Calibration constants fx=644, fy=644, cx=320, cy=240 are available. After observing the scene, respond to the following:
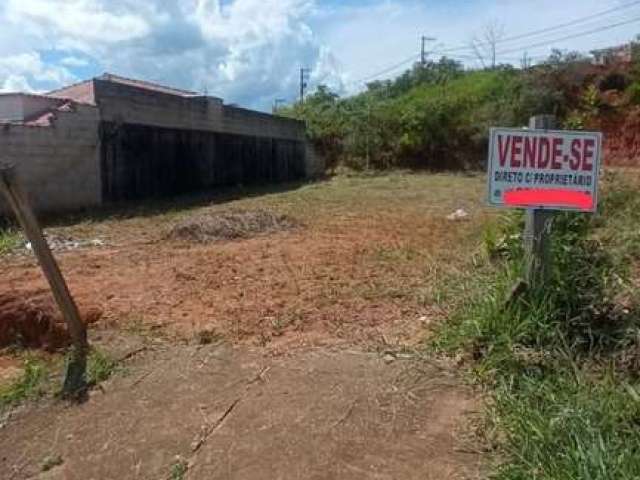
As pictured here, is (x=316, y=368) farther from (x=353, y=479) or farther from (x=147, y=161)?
(x=147, y=161)

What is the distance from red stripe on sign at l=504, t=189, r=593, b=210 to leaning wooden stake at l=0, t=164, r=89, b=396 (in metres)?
2.31

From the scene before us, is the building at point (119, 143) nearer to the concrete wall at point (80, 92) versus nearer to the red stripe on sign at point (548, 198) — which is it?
the concrete wall at point (80, 92)

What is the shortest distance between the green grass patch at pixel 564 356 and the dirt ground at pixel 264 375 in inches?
7.4

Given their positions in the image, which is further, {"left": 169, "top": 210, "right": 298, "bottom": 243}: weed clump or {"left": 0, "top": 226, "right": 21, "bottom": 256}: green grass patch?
{"left": 169, "top": 210, "right": 298, "bottom": 243}: weed clump

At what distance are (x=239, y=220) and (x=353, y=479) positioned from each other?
6.25 meters

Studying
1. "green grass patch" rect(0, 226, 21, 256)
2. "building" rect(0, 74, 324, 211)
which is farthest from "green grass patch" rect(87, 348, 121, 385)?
"building" rect(0, 74, 324, 211)

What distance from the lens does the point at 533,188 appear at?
3.08 metres

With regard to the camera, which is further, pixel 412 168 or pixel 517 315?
pixel 412 168

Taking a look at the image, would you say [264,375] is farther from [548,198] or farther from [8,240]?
[8,240]

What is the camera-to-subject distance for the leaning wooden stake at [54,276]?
328 cm

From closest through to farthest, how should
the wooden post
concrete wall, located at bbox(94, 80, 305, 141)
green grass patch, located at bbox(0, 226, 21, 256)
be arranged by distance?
1. the wooden post
2. green grass patch, located at bbox(0, 226, 21, 256)
3. concrete wall, located at bbox(94, 80, 305, 141)

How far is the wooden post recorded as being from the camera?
3.15m

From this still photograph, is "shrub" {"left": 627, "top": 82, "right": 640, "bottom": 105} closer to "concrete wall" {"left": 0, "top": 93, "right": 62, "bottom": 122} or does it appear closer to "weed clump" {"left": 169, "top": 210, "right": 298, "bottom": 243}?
"weed clump" {"left": 169, "top": 210, "right": 298, "bottom": 243}

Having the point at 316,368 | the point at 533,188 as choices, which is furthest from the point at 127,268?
the point at 533,188
